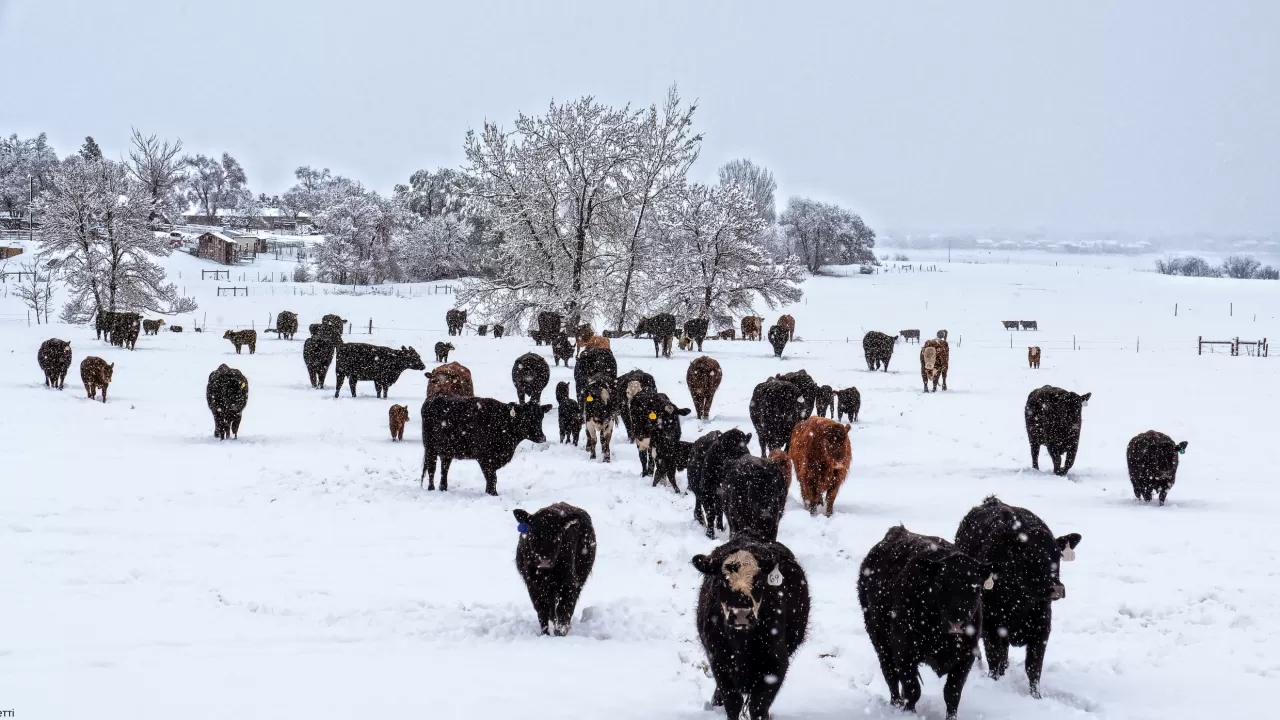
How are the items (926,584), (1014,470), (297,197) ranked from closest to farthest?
(926,584) → (1014,470) → (297,197)

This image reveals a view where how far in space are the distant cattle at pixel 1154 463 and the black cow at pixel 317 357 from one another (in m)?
18.2

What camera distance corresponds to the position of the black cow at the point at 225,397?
52.6 feet

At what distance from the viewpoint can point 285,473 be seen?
13266 millimetres

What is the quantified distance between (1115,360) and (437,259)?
178ft

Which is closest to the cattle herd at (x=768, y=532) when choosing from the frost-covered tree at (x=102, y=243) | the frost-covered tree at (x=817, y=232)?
the frost-covered tree at (x=102, y=243)

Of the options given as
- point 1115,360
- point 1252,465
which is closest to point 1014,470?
point 1252,465

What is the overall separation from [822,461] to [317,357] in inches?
616

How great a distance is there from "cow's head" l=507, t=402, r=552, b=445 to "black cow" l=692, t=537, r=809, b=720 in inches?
311

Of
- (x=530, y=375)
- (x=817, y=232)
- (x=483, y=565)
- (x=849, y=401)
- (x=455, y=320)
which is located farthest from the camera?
(x=817, y=232)

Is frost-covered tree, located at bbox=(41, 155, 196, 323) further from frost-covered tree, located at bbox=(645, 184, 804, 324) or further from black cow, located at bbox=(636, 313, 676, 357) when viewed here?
black cow, located at bbox=(636, 313, 676, 357)

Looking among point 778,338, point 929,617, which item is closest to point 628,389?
point 929,617

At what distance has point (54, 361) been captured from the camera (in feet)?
70.9

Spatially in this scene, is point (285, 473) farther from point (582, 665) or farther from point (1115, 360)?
point (1115, 360)

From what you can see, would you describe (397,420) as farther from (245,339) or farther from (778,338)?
(778,338)
